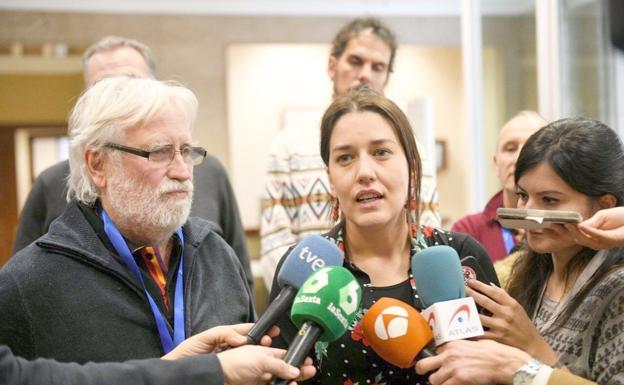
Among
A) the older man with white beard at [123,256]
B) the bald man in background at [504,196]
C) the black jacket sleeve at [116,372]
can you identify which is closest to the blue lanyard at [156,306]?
the older man with white beard at [123,256]

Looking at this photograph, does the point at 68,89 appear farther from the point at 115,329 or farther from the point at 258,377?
the point at 258,377

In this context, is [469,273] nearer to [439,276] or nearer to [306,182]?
[439,276]

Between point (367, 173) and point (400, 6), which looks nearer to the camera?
point (367, 173)

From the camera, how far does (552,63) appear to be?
3.43 metres

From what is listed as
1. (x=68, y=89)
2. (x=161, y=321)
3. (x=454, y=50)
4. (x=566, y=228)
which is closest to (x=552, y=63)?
(x=566, y=228)

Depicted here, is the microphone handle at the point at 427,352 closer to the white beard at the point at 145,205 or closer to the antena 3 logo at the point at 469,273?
the antena 3 logo at the point at 469,273

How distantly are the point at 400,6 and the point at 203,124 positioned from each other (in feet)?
6.51

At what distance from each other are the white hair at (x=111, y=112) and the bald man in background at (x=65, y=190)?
57 cm

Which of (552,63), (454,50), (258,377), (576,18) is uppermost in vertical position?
(454,50)


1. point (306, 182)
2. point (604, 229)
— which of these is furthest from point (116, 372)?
point (306, 182)

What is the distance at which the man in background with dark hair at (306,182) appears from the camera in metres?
2.40

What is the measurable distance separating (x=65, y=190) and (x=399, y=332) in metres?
1.38

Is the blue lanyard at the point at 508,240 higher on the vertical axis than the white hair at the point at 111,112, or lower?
lower

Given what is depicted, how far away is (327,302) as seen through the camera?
1264 millimetres
